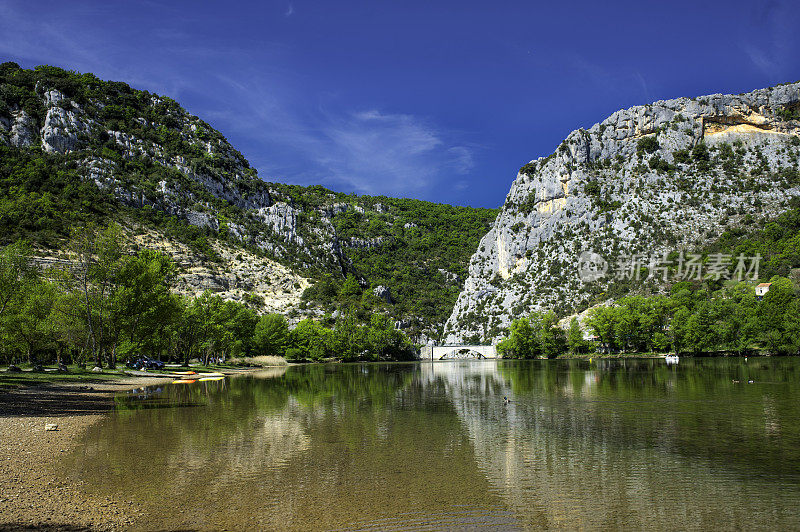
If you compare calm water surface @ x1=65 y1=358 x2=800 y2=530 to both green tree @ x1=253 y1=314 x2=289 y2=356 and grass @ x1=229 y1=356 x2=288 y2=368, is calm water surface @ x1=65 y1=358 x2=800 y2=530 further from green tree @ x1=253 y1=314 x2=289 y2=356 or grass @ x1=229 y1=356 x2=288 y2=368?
green tree @ x1=253 y1=314 x2=289 y2=356

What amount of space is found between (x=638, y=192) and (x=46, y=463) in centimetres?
15030

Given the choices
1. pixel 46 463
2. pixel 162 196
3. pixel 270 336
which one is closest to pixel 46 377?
pixel 46 463

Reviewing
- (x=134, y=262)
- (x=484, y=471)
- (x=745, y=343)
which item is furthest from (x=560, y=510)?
(x=745, y=343)

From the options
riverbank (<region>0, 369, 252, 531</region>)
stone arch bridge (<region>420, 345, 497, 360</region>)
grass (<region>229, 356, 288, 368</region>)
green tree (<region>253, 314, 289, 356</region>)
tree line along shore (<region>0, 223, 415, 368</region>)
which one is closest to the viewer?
riverbank (<region>0, 369, 252, 531</region>)

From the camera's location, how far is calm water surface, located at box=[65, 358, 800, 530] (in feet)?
35.5

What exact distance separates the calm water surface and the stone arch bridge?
117m

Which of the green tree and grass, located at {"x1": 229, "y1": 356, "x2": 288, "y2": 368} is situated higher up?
the green tree

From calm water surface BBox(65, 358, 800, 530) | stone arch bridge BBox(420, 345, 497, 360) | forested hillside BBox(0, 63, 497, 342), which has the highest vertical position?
forested hillside BBox(0, 63, 497, 342)

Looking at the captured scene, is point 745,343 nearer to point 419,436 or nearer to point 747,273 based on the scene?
point 747,273

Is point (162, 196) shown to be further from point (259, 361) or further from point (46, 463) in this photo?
point (46, 463)

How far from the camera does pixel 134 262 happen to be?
47.8 m

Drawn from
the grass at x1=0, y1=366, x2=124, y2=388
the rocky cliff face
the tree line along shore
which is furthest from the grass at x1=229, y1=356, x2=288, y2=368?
the rocky cliff face

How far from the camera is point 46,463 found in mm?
14453

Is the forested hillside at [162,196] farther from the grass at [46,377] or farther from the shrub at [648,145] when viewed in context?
the shrub at [648,145]
